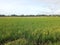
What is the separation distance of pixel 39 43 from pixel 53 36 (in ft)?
4.99

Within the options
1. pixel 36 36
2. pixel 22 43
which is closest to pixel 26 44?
pixel 22 43

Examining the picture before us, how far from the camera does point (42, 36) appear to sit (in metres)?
10.8

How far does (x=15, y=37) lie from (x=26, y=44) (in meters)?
1.81

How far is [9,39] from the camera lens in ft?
36.0

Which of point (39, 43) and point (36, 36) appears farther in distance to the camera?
point (36, 36)

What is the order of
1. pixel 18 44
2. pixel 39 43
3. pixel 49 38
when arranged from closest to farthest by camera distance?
pixel 18 44
pixel 39 43
pixel 49 38

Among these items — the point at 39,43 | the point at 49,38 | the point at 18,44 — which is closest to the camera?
the point at 18,44

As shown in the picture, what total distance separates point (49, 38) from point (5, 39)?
2.68 metres

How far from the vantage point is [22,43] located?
941 cm

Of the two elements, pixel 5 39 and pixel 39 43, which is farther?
pixel 5 39

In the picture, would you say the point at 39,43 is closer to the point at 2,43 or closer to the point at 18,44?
the point at 18,44

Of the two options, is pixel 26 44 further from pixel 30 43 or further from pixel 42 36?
pixel 42 36

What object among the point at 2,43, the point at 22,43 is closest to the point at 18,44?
the point at 22,43

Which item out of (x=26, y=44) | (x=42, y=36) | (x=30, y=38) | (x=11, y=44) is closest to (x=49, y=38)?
(x=42, y=36)
